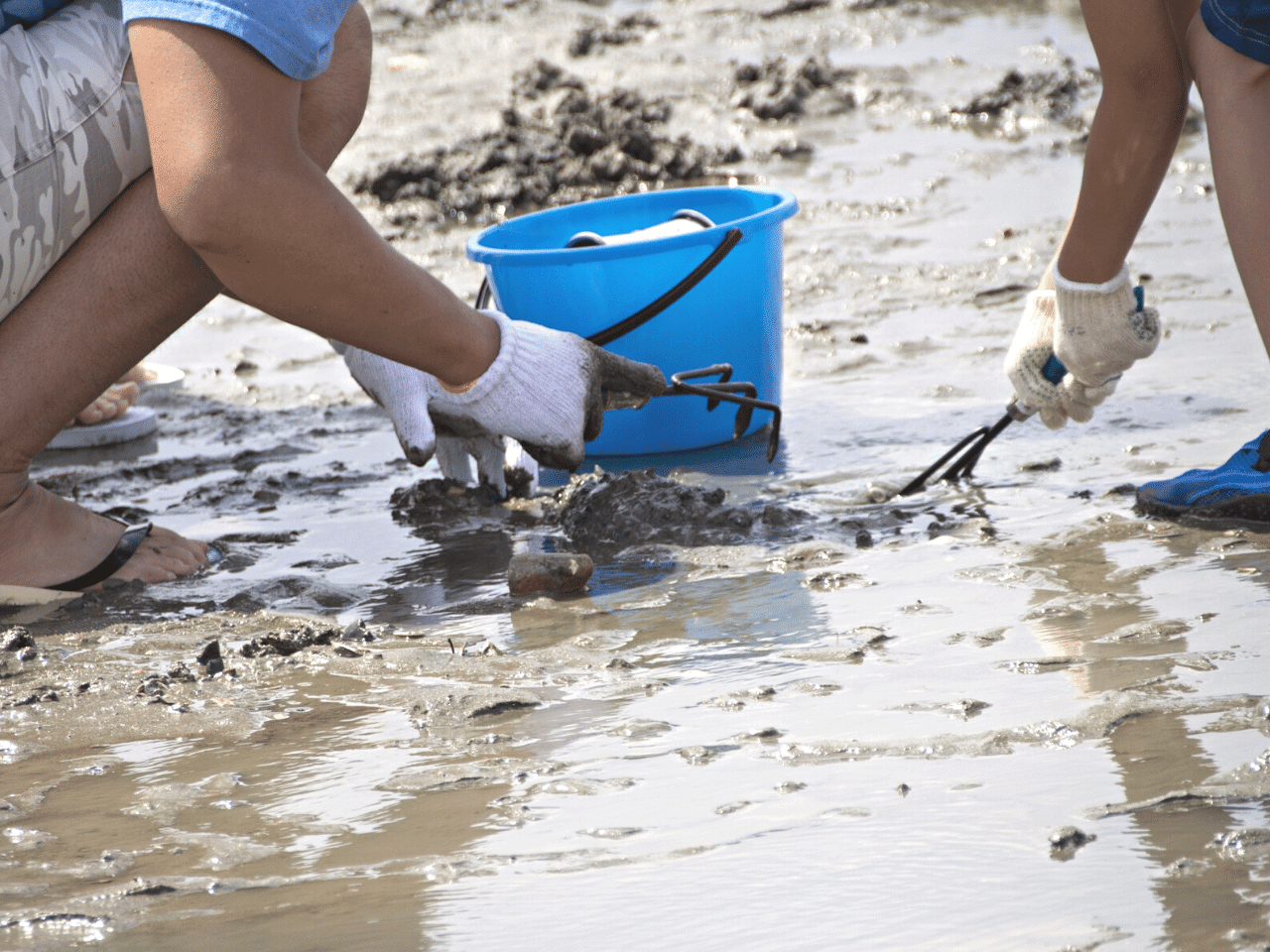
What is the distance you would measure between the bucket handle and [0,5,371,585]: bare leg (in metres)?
0.64

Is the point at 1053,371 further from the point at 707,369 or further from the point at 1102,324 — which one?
the point at 707,369

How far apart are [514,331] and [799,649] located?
0.63m

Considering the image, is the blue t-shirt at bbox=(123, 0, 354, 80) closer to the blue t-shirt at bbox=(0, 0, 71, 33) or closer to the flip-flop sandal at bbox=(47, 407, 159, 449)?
the blue t-shirt at bbox=(0, 0, 71, 33)

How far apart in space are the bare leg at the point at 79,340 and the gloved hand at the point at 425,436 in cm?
27

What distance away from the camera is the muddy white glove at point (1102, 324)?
210 centimetres

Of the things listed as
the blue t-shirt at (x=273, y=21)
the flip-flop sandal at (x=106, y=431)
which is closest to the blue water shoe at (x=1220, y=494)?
the blue t-shirt at (x=273, y=21)

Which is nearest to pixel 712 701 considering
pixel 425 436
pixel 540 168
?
pixel 425 436

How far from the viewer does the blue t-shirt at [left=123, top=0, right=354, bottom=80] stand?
1660 mm

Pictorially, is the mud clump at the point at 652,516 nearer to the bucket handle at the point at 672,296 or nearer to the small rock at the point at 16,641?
the bucket handle at the point at 672,296

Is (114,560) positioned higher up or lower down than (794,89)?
lower down

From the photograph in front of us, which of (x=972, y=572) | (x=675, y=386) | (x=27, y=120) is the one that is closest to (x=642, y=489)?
(x=675, y=386)

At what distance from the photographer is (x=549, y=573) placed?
199 centimetres

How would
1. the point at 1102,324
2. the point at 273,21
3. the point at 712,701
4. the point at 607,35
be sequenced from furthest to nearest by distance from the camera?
1. the point at 607,35
2. the point at 1102,324
3. the point at 273,21
4. the point at 712,701

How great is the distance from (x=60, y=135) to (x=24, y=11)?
0.22 meters
